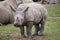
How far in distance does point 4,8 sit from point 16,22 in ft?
18.2

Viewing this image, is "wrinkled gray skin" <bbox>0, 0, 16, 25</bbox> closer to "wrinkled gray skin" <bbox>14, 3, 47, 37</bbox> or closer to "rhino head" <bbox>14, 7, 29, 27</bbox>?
"wrinkled gray skin" <bbox>14, 3, 47, 37</bbox>

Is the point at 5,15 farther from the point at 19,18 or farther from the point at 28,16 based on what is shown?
the point at 19,18

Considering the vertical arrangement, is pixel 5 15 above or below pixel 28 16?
below

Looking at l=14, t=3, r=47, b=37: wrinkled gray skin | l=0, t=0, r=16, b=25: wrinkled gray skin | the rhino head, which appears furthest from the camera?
l=0, t=0, r=16, b=25: wrinkled gray skin

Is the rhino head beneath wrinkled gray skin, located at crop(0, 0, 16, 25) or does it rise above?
above

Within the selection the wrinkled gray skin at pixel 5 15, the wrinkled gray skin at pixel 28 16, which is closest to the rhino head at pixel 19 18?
the wrinkled gray skin at pixel 28 16

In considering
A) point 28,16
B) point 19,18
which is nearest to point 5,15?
point 28,16

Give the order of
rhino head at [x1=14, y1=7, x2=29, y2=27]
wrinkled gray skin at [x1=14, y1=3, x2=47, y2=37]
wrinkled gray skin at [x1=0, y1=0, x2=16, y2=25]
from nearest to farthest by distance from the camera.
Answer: rhino head at [x1=14, y1=7, x2=29, y2=27], wrinkled gray skin at [x1=14, y1=3, x2=47, y2=37], wrinkled gray skin at [x1=0, y1=0, x2=16, y2=25]

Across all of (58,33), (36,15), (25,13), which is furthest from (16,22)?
(58,33)

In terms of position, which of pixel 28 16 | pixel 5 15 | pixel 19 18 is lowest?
pixel 5 15

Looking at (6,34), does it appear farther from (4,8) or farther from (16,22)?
(4,8)

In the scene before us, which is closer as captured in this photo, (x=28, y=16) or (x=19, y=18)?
(x=19, y=18)

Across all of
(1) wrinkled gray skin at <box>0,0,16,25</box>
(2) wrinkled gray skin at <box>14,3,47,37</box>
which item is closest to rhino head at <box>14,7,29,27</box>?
(2) wrinkled gray skin at <box>14,3,47,37</box>

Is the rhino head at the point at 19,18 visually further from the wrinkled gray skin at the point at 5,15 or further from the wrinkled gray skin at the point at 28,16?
the wrinkled gray skin at the point at 5,15
